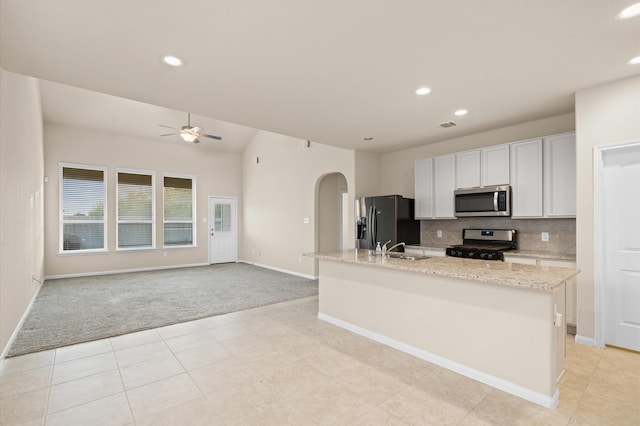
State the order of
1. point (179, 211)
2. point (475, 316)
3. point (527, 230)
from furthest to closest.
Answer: point (179, 211) < point (527, 230) < point (475, 316)

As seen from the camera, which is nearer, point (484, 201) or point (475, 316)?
point (475, 316)

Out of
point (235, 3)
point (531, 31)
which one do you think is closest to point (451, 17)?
point (531, 31)

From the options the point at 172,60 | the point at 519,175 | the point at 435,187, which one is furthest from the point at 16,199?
the point at 519,175

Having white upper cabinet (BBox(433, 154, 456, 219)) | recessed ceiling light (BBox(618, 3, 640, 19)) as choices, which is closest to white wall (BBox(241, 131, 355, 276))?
white upper cabinet (BBox(433, 154, 456, 219))

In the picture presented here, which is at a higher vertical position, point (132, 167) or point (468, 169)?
point (132, 167)

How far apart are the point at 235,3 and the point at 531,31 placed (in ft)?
6.87

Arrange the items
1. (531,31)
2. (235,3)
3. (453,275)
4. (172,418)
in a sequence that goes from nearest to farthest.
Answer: (235,3) → (172,418) → (531,31) → (453,275)

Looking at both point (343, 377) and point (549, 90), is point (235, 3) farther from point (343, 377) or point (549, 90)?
point (549, 90)

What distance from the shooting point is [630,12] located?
6.71ft

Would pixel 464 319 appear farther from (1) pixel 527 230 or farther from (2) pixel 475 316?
(1) pixel 527 230

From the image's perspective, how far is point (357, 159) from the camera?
5.91 m

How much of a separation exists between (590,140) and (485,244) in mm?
1876

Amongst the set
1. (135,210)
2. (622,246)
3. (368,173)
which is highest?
(368,173)

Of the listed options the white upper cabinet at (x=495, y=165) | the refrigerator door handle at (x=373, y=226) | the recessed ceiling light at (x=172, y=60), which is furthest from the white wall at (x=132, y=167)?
the white upper cabinet at (x=495, y=165)
